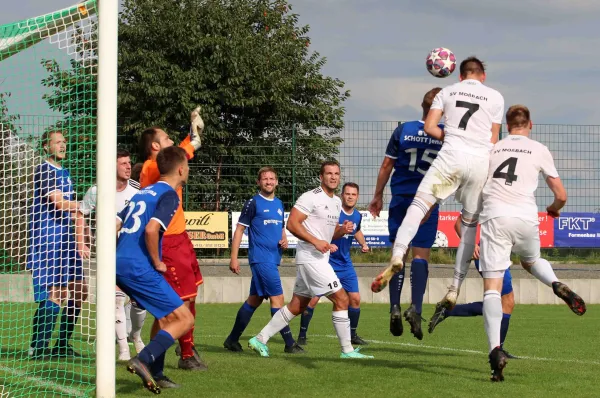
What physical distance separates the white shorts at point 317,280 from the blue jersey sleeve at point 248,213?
1947mm

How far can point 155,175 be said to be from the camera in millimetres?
8602

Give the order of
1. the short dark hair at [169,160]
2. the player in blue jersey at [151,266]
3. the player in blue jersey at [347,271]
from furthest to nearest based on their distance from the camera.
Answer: the player in blue jersey at [347,271], the short dark hair at [169,160], the player in blue jersey at [151,266]

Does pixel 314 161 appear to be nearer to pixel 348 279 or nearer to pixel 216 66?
pixel 348 279

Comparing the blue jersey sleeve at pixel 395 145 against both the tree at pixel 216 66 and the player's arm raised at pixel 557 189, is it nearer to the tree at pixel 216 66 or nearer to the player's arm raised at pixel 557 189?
the player's arm raised at pixel 557 189

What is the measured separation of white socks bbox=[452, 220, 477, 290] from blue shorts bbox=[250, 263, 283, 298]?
10.1ft

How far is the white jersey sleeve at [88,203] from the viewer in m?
8.60

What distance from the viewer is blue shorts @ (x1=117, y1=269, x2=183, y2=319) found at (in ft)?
24.1

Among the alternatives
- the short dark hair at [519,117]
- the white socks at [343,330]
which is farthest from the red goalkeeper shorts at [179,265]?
the short dark hair at [519,117]

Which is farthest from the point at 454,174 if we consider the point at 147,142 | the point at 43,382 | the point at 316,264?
the point at 43,382

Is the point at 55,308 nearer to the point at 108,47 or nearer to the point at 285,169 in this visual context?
the point at 108,47

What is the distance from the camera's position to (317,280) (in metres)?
10.1

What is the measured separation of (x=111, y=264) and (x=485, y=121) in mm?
3697

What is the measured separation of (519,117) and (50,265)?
15.9 ft

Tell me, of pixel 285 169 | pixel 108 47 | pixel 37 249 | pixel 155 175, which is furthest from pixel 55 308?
pixel 285 169
